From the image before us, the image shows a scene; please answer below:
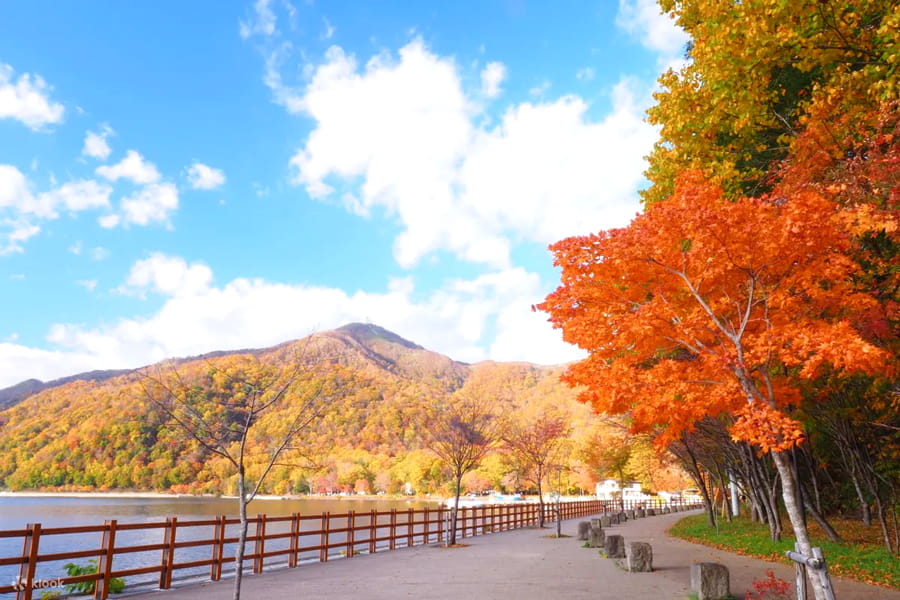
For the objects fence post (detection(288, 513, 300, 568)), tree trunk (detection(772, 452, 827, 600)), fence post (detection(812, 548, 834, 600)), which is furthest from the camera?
fence post (detection(288, 513, 300, 568))

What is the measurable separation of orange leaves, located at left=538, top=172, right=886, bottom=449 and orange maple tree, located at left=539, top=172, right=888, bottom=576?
0.02 metres

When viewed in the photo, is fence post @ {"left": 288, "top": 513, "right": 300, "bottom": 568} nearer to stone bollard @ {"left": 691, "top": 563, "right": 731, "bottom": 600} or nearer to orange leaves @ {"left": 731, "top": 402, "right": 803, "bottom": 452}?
stone bollard @ {"left": 691, "top": 563, "right": 731, "bottom": 600}

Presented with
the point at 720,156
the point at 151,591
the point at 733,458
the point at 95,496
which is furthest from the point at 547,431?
the point at 95,496

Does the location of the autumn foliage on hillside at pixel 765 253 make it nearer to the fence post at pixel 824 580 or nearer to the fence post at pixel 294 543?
the fence post at pixel 824 580

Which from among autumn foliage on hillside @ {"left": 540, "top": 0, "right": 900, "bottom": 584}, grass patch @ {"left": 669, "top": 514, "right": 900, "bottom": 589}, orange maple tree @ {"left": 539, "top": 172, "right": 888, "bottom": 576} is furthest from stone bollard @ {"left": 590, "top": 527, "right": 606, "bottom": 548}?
orange maple tree @ {"left": 539, "top": 172, "right": 888, "bottom": 576}

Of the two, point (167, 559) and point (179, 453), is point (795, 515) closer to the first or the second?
point (167, 559)

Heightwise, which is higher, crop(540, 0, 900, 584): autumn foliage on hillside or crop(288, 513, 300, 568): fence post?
crop(540, 0, 900, 584): autumn foliage on hillside

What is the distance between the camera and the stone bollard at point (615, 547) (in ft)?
48.0

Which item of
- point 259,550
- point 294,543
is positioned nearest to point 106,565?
point 259,550

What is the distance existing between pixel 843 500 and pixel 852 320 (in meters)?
17.9

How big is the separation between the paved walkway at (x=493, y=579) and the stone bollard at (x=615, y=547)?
0.33 meters

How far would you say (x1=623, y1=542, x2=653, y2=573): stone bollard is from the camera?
1246 centimetres

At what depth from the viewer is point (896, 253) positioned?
9586 millimetres

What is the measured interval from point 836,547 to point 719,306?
9.07m
